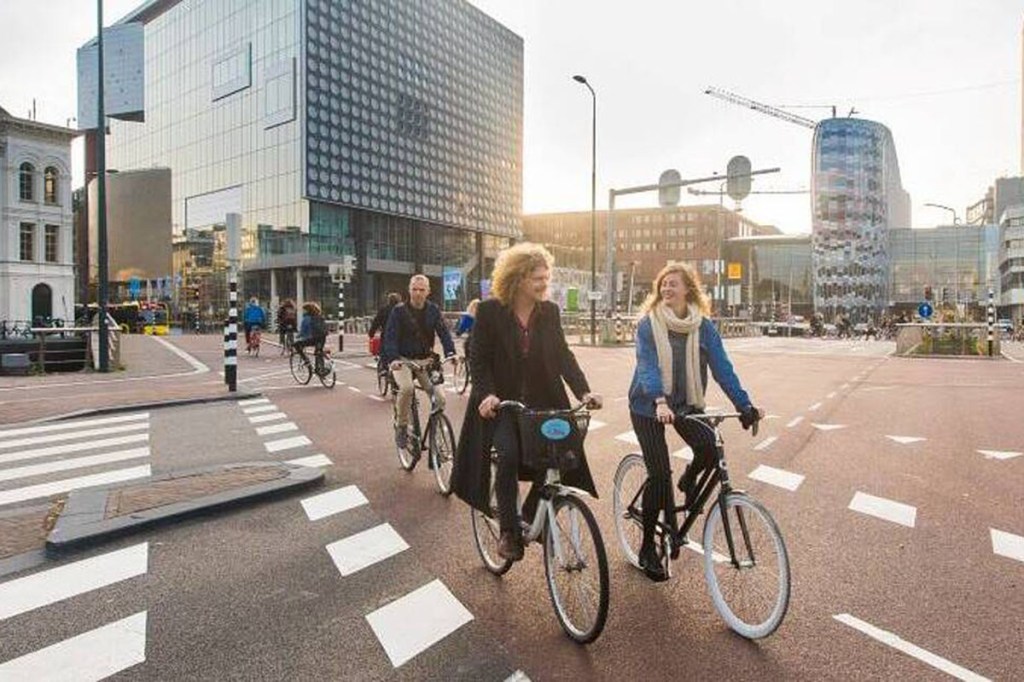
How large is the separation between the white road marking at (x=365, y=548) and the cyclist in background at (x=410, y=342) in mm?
2359

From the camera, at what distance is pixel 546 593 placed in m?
4.66

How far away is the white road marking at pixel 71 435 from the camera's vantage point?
32.9 feet

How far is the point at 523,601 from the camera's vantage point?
4.53m

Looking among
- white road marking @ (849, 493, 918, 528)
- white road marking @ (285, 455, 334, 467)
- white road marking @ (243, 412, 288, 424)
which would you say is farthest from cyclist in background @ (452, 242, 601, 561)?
white road marking @ (243, 412, 288, 424)

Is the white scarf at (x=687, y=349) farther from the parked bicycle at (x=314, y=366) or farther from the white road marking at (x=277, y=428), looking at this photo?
the parked bicycle at (x=314, y=366)

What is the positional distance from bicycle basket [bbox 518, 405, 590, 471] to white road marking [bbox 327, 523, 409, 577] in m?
1.57

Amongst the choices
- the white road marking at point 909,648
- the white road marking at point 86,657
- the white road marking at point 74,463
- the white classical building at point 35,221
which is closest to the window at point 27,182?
the white classical building at point 35,221

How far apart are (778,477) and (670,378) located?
357cm

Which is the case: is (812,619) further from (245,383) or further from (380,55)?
(380,55)

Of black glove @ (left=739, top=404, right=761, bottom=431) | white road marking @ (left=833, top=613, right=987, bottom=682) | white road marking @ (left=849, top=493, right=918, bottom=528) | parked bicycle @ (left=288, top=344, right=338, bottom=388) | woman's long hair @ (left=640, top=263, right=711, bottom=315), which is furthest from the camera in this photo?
parked bicycle @ (left=288, top=344, right=338, bottom=388)

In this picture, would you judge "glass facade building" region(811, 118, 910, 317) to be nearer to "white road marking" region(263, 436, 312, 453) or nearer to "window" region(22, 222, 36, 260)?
"window" region(22, 222, 36, 260)

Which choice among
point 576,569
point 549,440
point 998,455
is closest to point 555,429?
point 549,440

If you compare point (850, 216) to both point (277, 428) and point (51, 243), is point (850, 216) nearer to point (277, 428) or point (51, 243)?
point (51, 243)

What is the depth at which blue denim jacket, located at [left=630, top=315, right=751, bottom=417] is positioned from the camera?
15.0 ft
